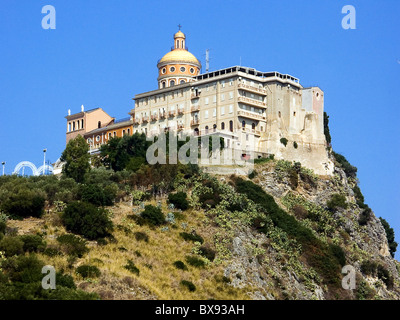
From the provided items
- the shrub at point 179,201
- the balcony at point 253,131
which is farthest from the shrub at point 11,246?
the balcony at point 253,131

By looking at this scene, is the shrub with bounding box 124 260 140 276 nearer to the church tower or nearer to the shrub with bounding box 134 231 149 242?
the shrub with bounding box 134 231 149 242

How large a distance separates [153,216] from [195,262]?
780 centimetres

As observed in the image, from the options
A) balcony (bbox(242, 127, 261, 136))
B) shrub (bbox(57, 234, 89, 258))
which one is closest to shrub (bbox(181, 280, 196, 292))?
→ shrub (bbox(57, 234, 89, 258))

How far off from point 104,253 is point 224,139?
29.5m

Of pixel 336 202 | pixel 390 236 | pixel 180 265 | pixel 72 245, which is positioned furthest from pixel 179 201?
pixel 390 236

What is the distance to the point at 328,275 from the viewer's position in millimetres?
88125

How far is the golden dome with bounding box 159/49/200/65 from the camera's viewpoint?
4562 inches

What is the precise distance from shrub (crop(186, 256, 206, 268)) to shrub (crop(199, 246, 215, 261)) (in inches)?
57.1

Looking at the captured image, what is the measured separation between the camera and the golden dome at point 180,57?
11588cm

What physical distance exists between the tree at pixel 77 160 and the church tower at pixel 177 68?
18.3m

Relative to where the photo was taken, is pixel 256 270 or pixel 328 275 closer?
pixel 256 270

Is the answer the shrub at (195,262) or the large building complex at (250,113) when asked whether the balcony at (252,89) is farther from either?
the shrub at (195,262)
